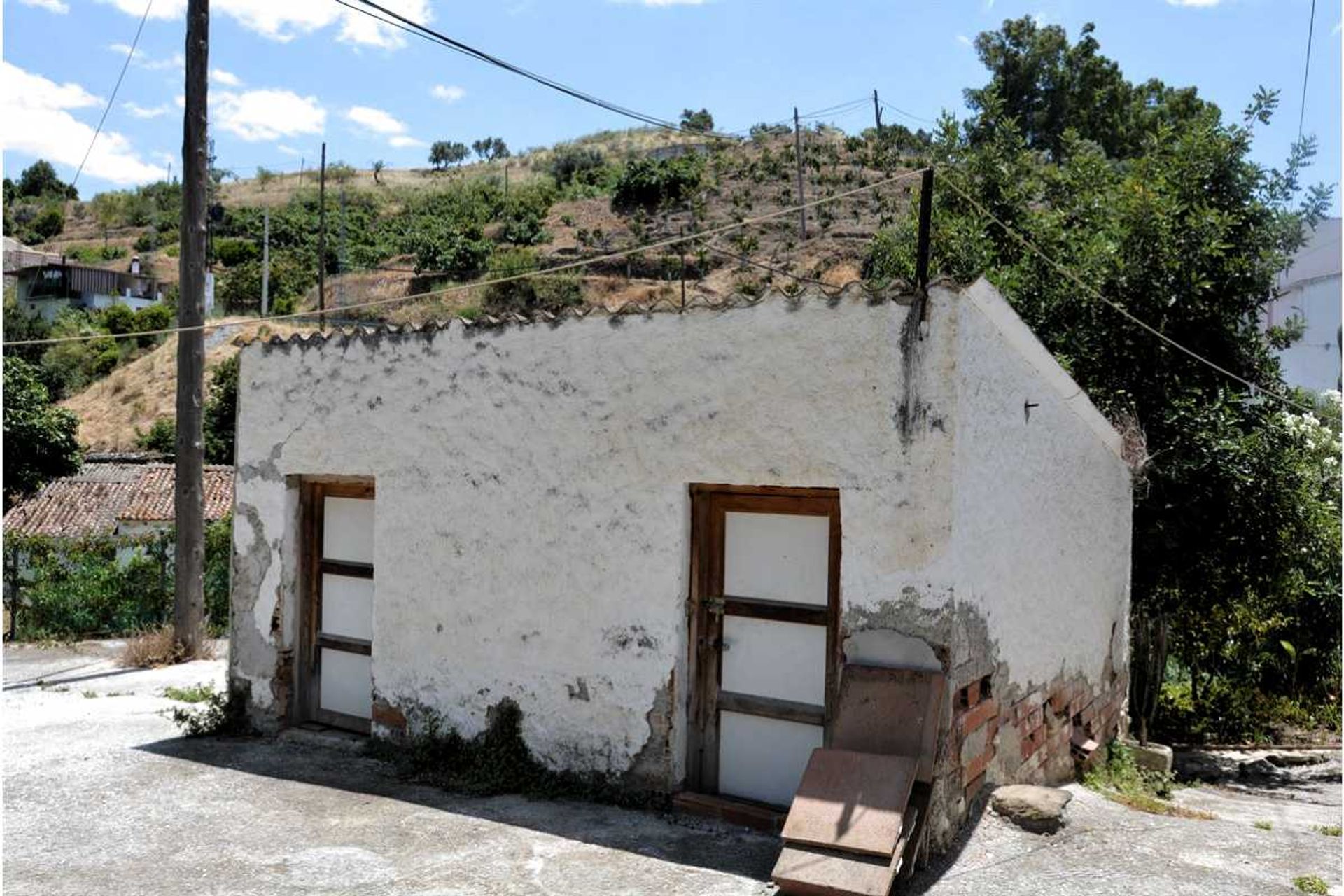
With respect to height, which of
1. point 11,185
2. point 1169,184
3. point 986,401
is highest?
point 11,185

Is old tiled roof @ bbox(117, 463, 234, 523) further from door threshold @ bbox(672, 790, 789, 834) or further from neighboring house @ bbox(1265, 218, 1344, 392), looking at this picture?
neighboring house @ bbox(1265, 218, 1344, 392)

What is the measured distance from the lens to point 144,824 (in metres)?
5.58

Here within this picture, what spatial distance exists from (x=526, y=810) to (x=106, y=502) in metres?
20.4

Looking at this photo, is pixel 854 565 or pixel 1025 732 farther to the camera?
pixel 1025 732

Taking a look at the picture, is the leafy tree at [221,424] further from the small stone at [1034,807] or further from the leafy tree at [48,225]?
the leafy tree at [48,225]

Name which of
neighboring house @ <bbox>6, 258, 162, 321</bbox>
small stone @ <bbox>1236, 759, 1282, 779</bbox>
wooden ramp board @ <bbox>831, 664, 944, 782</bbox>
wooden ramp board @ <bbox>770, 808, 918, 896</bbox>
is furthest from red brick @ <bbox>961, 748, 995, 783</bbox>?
neighboring house @ <bbox>6, 258, 162, 321</bbox>

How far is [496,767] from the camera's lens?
20.4 feet

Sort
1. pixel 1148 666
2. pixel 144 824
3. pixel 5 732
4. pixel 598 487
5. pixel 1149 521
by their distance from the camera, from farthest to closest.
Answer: pixel 1148 666 < pixel 1149 521 < pixel 5 732 < pixel 598 487 < pixel 144 824

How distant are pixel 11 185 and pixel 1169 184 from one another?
7613 centimetres

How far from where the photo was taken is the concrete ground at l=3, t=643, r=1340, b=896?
185 inches

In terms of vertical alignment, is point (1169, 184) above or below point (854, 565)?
above

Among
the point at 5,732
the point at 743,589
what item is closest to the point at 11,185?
the point at 5,732

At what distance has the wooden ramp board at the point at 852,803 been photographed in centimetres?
439

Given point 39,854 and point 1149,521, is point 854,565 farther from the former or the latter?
point 1149,521
